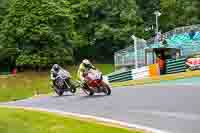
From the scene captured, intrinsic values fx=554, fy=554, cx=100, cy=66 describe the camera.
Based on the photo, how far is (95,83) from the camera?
21312 millimetres

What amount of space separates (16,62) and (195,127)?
49.4 m

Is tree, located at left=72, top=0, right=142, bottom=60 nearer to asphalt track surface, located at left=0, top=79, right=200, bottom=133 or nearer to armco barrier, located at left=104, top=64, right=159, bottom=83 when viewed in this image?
armco barrier, located at left=104, top=64, right=159, bottom=83

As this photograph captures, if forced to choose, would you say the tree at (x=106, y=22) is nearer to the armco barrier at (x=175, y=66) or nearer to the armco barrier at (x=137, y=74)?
the armco barrier at (x=137, y=74)

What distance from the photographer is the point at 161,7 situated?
241 feet

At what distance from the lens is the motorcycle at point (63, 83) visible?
25.3 m

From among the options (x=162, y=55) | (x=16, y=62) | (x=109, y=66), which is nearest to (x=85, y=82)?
(x=162, y=55)

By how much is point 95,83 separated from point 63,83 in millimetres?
4257

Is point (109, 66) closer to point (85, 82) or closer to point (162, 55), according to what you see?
point (162, 55)

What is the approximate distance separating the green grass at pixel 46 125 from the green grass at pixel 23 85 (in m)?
29.0

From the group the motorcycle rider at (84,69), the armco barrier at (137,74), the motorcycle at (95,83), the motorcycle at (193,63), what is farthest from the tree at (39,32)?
the motorcycle at (95,83)

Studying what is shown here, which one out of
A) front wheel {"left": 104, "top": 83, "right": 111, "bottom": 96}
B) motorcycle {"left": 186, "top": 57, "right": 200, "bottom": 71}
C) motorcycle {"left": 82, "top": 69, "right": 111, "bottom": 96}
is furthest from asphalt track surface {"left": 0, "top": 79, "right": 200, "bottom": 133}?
motorcycle {"left": 186, "top": 57, "right": 200, "bottom": 71}

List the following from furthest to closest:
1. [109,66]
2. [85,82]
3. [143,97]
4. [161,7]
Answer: [161,7], [109,66], [85,82], [143,97]

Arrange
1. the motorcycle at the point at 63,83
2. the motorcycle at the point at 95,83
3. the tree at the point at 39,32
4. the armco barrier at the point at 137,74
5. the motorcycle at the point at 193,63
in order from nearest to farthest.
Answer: the motorcycle at the point at 95,83 → the motorcycle at the point at 63,83 → the motorcycle at the point at 193,63 → the armco barrier at the point at 137,74 → the tree at the point at 39,32

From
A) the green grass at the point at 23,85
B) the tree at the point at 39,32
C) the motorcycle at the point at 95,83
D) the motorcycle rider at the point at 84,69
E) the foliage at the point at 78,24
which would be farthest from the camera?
the foliage at the point at 78,24
